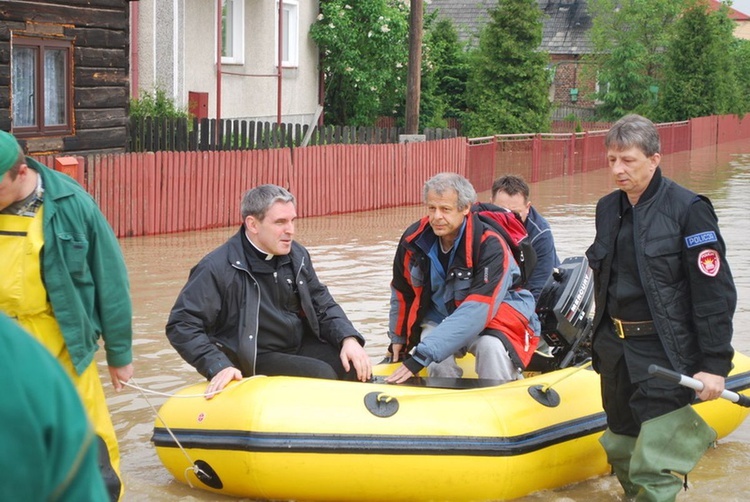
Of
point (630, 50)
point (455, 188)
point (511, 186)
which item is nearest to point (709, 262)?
point (455, 188)

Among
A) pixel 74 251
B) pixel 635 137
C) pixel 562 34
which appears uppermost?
pixel 562 34

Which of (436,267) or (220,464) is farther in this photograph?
(436,267)

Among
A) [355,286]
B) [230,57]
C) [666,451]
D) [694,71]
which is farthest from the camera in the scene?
[694,71]

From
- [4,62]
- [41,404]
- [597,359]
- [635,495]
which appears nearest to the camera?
[41,404]

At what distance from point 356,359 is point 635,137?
6.46 ft

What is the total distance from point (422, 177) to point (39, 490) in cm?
1791

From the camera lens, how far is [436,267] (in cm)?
613

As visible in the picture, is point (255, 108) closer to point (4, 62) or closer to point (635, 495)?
point (4, 62)

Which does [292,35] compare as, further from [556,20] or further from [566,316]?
[556,20]

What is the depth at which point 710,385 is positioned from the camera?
4.61 metres

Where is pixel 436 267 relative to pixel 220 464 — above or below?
above

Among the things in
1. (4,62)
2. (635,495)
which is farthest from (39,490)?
(4,62)

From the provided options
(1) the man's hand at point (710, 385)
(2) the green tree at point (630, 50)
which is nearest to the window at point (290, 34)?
(2) the green tree at point (630, 50)

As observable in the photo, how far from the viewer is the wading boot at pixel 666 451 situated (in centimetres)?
480
